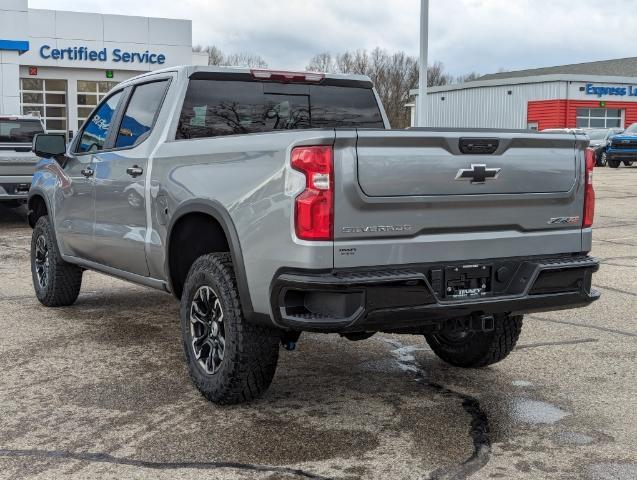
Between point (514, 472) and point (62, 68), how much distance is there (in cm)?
3791

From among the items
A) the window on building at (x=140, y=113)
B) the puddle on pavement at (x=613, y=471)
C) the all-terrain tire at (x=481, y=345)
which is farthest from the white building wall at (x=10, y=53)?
the puddle on pavement at (x=613, y=471)

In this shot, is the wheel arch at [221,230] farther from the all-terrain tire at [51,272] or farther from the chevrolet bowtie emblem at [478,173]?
the all-terrain tire at [51,272]

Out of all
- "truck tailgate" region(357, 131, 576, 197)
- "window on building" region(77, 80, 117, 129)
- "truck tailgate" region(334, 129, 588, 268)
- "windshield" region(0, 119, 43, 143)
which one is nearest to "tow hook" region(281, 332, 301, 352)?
"truck tailgate" region(334, 129, 588, 268)

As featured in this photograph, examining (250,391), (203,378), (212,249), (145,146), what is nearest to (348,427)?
(250,391)

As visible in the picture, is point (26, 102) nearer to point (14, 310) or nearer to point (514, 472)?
point (14, 310)

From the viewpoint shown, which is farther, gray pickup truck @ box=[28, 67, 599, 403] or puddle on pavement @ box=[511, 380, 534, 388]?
puddle on pavement @ box=[511, 380, 534, 388]

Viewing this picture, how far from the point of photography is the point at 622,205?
17953mm

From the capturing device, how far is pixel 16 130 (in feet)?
49.2

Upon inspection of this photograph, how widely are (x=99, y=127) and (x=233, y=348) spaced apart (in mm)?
2899

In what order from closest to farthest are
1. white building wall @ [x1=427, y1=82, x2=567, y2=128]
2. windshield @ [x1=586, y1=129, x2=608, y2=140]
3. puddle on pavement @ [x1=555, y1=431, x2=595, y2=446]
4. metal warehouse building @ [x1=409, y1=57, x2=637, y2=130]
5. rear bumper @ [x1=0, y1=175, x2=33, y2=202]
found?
puddle on pavement @ [x1=555, y1=431, x2=595, y2=446], rear bumper @ [x1=0, y1=175, x2=33, y2=202], windshield @ [x1=586, y1=129, x2=608, y2=140], metal warehouse building @ [x1=409, y1=57, x2=637, y2=130], white building wall @ [x1=427, y1=82, x2=567, y2=128]

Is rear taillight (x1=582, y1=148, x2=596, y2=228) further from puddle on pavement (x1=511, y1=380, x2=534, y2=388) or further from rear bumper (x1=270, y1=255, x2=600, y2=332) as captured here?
puddle on pavement (x1=511, y1=380, x2=534, y2=388)

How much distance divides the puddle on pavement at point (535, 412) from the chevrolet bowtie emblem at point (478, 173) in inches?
50.9

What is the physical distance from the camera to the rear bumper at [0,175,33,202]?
13750 mm

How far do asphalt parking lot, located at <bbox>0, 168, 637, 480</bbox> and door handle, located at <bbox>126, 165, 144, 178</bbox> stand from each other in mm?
1225
